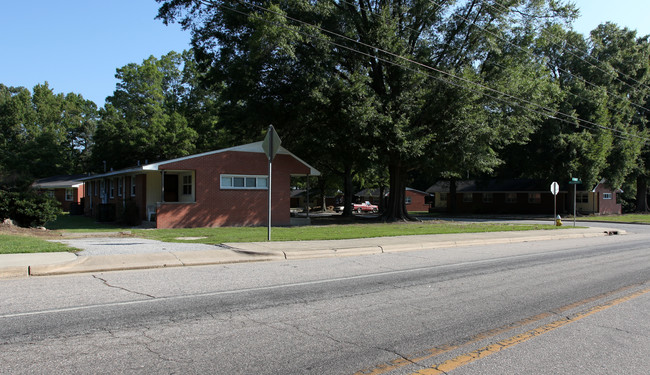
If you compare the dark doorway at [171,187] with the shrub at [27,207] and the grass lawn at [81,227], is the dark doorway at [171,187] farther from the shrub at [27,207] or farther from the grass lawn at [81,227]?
the shrub at [27,207]

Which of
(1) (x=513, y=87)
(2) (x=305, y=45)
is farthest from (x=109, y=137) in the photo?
(1) (x=513, y=87)

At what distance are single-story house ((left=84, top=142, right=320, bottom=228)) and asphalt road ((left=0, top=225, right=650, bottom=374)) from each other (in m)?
12.8

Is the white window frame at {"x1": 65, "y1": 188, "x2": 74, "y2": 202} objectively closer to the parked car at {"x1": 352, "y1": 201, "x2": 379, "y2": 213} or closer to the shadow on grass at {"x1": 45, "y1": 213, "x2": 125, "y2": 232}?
the shadow on grass at {"x1": 45, "y1": 213, "x2": 125, "y2": 232}

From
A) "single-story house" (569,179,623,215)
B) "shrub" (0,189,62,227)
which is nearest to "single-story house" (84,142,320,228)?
"shrub" (0,189,62,227)

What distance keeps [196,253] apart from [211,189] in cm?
1186

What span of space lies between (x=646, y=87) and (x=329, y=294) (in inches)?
2147

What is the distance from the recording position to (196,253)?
11219 mm

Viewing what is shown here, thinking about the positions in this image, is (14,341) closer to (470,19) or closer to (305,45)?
(305,45)

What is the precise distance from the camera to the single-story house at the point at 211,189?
2183 centimetres

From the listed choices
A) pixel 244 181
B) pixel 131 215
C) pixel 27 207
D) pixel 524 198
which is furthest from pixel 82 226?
pixel 524 198

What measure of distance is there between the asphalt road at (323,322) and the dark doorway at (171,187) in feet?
54.4

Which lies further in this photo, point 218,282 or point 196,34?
point 196,34

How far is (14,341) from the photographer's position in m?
4.86

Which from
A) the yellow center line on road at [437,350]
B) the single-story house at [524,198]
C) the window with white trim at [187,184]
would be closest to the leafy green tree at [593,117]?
the single-story house at [524,198]
